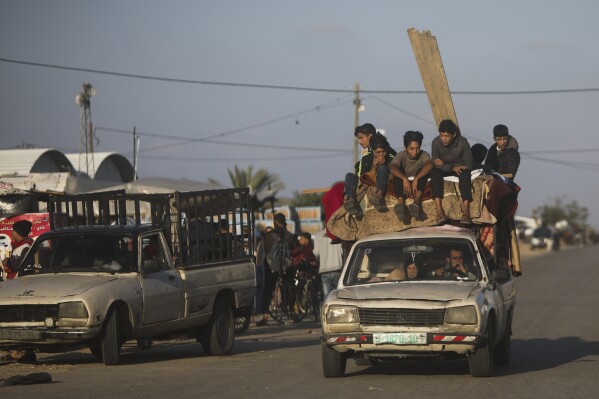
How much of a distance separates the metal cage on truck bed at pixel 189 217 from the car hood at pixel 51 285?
1.65 meters

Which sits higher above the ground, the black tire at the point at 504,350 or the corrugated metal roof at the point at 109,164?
the corrugated metal roof at the point at 109,164

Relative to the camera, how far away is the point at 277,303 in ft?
73.9

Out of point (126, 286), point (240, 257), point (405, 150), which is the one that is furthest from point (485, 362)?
point (240, 257)

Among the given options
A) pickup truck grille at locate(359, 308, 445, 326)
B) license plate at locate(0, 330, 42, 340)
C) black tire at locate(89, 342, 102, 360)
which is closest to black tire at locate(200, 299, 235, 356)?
black tire at locate(89, 342, 102, 360)

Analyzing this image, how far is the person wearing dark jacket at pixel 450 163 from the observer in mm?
12820

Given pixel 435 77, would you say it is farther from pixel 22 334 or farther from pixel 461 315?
pixel 22 334

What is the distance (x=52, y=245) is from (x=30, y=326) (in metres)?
1.80

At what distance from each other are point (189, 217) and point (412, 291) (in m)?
4.88

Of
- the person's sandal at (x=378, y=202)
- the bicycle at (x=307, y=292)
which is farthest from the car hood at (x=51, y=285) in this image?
the bicycle at (x=307, y=292)

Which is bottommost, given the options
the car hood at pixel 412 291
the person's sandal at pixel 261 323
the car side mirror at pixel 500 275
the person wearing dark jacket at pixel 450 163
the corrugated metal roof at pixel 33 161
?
the person's sandal at pixel 261 323

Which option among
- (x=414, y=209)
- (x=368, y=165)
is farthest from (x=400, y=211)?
(x=368, y=165)

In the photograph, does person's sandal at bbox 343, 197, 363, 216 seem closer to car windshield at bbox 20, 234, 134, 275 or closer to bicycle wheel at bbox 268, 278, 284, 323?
car windshield at bbox 20, 234, 134, 275

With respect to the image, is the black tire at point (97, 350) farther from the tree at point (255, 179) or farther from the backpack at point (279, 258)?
the tree at point (255, 179)

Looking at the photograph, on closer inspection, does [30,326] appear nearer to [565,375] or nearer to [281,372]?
[281,372]
